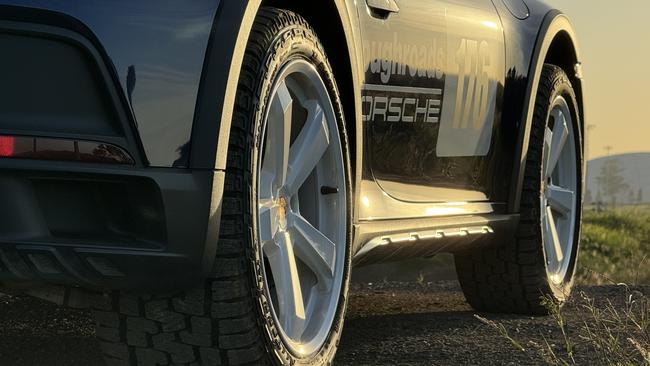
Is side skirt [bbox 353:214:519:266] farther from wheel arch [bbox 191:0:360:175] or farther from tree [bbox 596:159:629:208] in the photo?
tree [bbox 596:159:629:208]

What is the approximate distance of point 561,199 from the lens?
5.77 meters

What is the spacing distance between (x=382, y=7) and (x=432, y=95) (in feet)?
1.69

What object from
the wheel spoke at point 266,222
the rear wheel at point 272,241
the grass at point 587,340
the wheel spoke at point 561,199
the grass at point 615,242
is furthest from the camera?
the grass at point 615,242

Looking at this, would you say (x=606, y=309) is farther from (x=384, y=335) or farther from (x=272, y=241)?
(x=272, y=241)

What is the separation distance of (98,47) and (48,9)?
0.13 metres

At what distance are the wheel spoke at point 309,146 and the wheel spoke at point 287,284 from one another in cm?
18

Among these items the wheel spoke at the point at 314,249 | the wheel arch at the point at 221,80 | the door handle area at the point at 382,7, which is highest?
the door handle area at the point at 382,7

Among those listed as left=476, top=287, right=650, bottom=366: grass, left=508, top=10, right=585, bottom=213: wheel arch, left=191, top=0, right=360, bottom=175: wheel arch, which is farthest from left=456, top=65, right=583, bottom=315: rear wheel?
left=191, top=0, right=360, bottom=175: wheel arch

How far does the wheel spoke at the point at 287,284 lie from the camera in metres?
3.16

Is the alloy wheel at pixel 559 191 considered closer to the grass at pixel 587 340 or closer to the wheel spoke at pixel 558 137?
the wheel spoke at pixel 558 137

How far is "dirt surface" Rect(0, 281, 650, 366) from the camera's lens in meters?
3.86

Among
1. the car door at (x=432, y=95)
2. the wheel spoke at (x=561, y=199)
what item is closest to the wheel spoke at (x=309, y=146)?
the car door at (x=432, y=95)

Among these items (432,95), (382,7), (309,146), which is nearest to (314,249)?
(309,146)

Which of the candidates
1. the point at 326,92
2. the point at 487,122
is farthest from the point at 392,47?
the point at 487,122
